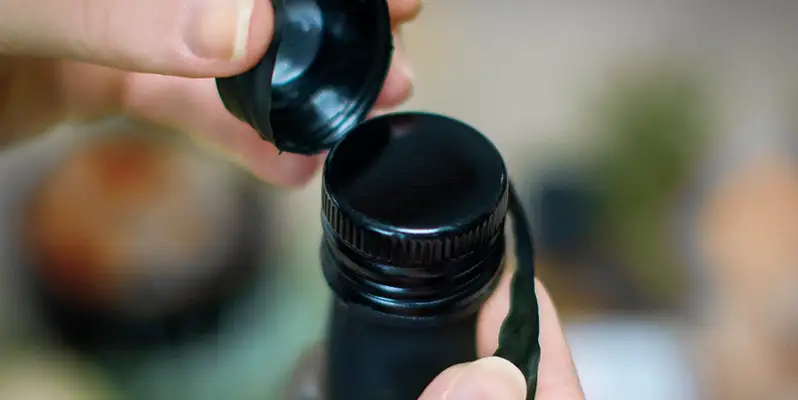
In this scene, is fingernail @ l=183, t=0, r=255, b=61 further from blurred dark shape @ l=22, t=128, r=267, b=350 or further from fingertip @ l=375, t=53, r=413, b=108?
blurred dark shape @ l=22, t=128, r=267, b=350

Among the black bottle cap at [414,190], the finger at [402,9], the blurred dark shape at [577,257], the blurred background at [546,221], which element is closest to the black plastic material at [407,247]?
the black bottle cap at [414,190]

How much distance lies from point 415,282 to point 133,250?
0.49 meters

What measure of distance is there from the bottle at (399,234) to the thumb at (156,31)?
20 mm

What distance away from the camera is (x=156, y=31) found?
0.40 metres

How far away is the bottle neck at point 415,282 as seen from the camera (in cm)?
36

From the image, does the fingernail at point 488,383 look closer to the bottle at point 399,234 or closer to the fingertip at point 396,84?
the bottle at point 399,234

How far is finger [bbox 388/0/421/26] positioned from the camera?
60 cm

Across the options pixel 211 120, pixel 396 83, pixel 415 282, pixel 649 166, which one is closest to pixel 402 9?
pixel 396 83

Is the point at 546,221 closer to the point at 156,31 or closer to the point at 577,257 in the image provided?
the point at 577,257

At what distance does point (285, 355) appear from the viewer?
0.76 m

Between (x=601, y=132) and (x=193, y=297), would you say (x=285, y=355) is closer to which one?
(x=193, y=297)

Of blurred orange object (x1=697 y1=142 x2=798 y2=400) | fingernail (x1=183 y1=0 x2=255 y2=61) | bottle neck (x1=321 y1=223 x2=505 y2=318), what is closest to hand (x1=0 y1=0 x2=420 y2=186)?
fingernail (x1=183 y1=0 x2=255 y2=61)

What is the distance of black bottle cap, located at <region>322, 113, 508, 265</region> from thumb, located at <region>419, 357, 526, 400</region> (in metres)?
0.07

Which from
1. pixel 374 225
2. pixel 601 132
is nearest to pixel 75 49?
pixel 374 225
